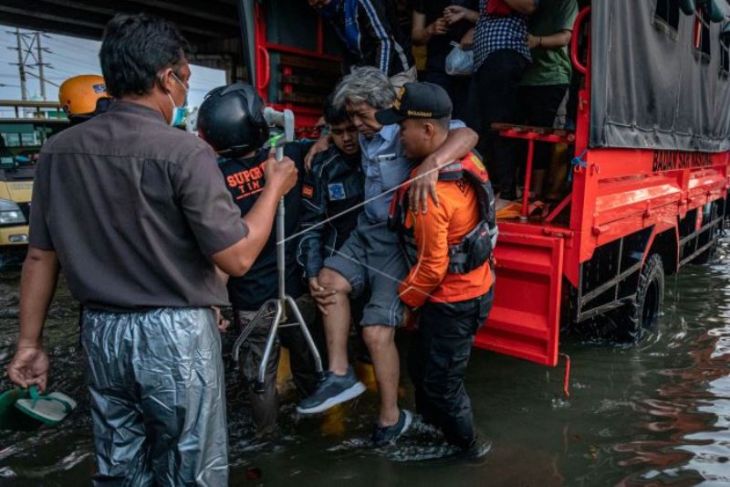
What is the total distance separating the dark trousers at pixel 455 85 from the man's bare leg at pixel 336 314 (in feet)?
6.99

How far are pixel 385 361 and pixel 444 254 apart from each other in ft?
2.14

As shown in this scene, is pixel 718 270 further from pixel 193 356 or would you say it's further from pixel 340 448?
pixel 193 356

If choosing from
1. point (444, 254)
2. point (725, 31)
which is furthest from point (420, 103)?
point (725, 31)

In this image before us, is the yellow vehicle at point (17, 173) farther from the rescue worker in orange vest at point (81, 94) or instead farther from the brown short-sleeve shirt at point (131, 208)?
the brown short-sleeve shirt at point (131, 208)

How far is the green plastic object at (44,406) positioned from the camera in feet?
6.83

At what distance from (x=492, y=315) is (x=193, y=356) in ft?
6.05

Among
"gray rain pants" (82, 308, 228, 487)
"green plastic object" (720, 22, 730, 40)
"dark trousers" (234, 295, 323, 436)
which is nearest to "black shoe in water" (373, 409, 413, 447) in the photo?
"dark trousers" (234, 295, 323, 436)

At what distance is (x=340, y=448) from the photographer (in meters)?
3.18

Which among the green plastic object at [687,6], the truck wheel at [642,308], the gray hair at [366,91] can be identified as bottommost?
the truck wheel at [642,308]

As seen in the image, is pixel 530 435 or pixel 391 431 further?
pixel 530 435

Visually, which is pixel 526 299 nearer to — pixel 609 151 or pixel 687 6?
pixel 609 151

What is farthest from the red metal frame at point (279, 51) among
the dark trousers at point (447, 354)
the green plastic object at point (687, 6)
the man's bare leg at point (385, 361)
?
the green plastic object at point (687, 6)

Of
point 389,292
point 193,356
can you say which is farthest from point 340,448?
point 193,356

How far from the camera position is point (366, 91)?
2855 millimetres
